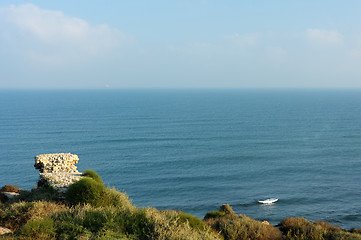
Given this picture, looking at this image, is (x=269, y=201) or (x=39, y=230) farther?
(x=269, y=201)

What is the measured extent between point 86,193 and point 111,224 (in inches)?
247

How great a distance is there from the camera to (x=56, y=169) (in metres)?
22.1

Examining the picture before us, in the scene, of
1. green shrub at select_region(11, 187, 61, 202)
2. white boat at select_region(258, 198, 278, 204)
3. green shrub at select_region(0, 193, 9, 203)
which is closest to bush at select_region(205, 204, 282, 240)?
green shrub at select_region(11, 187, 61, 202)

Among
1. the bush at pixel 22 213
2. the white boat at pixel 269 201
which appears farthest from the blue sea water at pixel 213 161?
the bush at pixel 22 213

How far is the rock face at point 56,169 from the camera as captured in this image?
774 inches

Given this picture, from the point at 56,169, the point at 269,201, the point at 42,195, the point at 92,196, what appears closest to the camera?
the point at 92,196

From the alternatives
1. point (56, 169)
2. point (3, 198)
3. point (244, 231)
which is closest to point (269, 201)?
point (56, 169)

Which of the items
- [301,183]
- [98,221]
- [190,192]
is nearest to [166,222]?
[98,221]

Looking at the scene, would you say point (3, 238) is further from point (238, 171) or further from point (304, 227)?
point (238, 171)

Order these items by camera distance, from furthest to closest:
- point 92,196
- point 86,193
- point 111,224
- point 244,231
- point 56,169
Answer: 1. point 56,169
2. point 86,193
3. point 92,196
4. point 244,231
5. point 111,224

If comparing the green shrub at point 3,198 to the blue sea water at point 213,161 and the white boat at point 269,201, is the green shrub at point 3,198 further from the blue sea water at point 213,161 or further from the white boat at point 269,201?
the white boat at point 269,201

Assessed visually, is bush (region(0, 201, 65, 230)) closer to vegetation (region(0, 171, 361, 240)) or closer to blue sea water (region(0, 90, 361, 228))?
vegetation (region(0, 171, 361, 240))

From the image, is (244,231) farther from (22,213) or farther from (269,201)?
(269,201)

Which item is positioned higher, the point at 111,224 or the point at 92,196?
the point at 111,224
